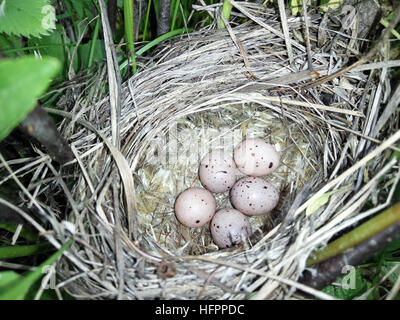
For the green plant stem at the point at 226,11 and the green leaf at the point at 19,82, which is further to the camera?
the green plant stem at the point at 226,11

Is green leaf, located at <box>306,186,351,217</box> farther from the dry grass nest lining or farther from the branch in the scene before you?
→ the branch

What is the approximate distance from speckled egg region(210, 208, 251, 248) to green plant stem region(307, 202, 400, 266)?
51 cm

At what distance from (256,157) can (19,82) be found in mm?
1299

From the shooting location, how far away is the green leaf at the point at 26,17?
3.76ft

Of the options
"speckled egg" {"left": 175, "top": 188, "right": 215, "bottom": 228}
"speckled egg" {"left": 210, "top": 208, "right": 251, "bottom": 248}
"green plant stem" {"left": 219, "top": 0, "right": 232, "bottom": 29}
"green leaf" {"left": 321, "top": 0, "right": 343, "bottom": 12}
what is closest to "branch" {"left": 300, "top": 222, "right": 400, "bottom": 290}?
"speckled egg" {"left": 210, "top": 208, "right": 251, "bottom": 248}

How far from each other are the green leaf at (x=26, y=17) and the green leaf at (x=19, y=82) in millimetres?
671

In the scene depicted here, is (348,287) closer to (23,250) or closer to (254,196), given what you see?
(254,196)

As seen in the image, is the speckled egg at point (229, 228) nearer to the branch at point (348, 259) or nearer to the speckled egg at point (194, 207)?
the speckled egg at point (194, 207)

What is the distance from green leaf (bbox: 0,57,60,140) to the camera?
22.2 inches

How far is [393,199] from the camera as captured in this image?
3.82ft

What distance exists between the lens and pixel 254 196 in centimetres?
169

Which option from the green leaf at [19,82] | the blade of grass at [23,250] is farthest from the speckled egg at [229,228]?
the green leaf at [19,82]

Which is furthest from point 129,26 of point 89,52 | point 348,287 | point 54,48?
point 348,287
